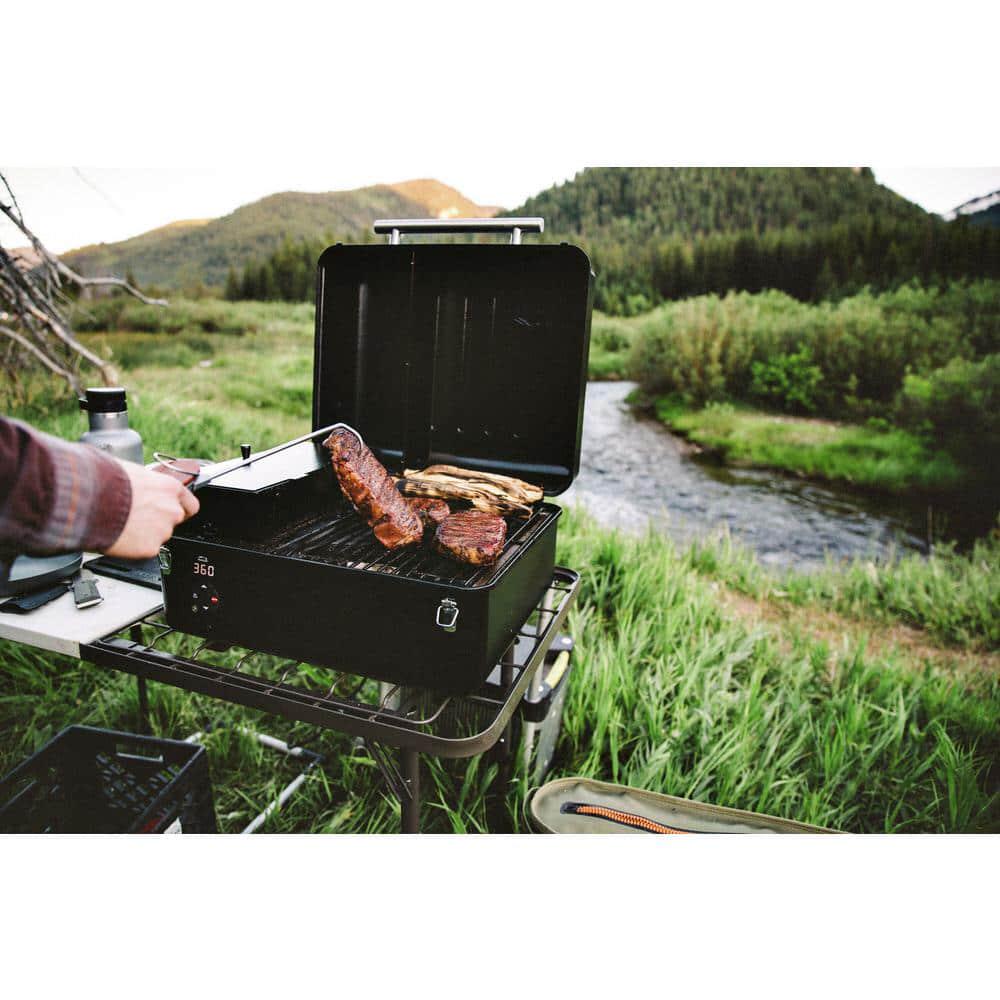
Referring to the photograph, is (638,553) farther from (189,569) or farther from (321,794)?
(189,569)

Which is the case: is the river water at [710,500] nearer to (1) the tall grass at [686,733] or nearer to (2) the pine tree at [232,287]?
(1) the tall grass at [686,733]

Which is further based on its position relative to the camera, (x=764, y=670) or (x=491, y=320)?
(x=764, y=670)

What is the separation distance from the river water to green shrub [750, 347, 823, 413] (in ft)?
1.50

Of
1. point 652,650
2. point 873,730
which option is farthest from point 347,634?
point 873,730

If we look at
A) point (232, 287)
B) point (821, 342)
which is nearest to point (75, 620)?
Answer: point (232, 287)

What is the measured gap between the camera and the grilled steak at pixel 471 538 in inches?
43.9

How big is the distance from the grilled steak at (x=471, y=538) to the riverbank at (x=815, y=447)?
10.0 ft

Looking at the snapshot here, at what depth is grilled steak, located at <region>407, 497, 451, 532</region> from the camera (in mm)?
1328

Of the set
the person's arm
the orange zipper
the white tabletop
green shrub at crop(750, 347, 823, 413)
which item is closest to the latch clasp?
the person's arm

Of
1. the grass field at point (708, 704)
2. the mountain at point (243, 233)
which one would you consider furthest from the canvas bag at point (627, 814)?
the mountain at point (243, 233)

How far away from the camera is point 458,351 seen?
5.11 feet

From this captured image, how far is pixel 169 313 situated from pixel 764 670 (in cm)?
314

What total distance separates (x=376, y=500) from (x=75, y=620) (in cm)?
67

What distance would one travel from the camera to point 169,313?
11.0 feet
